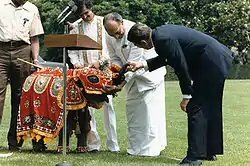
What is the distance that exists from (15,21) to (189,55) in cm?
264

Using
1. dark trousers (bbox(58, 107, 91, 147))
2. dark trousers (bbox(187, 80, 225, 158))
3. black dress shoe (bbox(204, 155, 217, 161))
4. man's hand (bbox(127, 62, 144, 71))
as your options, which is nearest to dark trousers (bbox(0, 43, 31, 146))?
dark trousers (bbox(58, 107, 91, 147))

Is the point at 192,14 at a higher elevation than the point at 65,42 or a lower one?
lower

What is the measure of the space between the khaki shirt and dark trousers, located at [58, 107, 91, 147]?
127 centimetres

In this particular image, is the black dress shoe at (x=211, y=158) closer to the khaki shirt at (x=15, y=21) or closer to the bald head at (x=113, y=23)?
the bald head at (x=113, y=23)

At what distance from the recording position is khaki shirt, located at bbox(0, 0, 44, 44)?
27.9 feet

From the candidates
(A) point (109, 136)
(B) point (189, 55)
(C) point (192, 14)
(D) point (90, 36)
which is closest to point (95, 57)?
(D) point (90, 36)

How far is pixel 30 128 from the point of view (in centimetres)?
837

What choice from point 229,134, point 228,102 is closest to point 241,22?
point 228,102

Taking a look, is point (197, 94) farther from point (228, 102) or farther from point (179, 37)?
point (228, 102)

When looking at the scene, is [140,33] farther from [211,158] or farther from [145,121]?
[211,158]

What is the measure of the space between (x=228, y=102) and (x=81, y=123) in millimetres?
10162

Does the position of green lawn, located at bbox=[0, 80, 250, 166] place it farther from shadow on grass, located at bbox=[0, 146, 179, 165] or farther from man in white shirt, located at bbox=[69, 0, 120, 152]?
man in white shirt, located at bbox=[69, 0, 120, 152]

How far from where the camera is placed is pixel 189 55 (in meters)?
7.41

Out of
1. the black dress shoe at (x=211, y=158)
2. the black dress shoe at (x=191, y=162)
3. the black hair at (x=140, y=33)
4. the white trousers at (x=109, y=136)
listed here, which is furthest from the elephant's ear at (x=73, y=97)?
the black dress shoe at (x=211, y=158)
